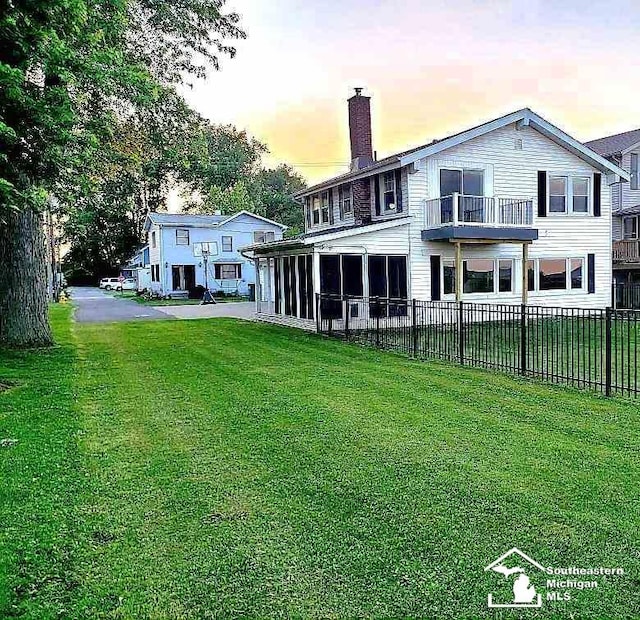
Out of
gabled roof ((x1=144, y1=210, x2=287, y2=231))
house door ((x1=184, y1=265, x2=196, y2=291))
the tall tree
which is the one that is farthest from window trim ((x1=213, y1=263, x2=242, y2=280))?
the tall tree

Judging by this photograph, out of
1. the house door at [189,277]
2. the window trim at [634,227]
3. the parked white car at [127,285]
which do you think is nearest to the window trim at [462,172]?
the window trim at [634,227]

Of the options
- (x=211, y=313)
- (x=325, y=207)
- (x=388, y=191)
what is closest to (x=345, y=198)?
(x=325, y=207)

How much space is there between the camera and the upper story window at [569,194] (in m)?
20.9

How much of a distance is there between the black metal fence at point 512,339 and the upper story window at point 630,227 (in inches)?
557

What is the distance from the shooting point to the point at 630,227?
27688 mm

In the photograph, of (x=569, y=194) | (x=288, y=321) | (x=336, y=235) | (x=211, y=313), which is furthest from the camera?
(x=211, y=313)

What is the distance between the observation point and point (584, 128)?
35062 millimetres

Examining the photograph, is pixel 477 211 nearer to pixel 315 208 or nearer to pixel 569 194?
pixel 569 194

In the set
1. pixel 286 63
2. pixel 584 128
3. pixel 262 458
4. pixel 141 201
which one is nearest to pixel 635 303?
pixel 584 128

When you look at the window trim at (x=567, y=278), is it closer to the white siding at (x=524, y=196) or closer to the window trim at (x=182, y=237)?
the white siding at (x=524, y=196)

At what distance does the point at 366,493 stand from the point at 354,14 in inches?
573

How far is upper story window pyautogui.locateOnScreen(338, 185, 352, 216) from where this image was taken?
22000 mm

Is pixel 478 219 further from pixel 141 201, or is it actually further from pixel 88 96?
pixel 141 201

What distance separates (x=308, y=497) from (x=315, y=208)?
→ 2130cm
